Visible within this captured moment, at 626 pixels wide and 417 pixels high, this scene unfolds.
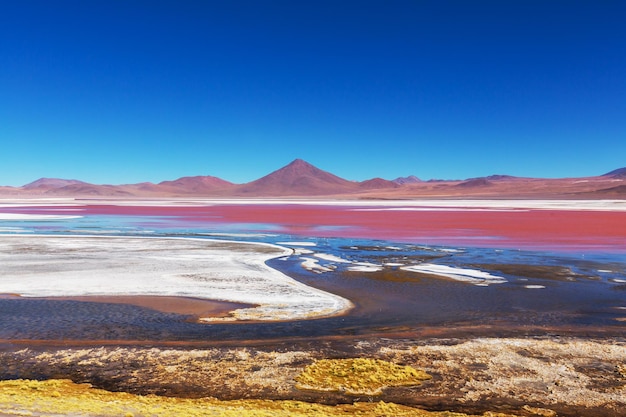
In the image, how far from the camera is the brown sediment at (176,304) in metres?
8.49

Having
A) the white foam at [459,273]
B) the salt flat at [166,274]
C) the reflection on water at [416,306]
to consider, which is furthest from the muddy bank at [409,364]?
the white foam at [459,273]

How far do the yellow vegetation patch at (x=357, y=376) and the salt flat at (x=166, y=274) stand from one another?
2.34 m

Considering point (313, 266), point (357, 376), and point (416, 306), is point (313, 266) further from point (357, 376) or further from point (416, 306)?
point (357, 376)

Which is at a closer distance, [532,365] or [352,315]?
[532,365]

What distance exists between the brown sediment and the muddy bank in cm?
197

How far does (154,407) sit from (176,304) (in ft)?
14.7

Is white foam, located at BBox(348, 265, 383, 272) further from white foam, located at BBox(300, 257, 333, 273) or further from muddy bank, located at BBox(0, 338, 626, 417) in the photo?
muddy bank, located at BBox(0, 338, 626, 417)

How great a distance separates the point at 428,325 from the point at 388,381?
2.47m

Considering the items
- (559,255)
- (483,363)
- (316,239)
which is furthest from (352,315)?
(316,239)

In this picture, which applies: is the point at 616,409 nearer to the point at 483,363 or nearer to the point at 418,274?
the point at 483,363

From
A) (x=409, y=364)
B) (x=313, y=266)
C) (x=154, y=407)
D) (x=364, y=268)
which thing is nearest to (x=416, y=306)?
(x=409, y=364)

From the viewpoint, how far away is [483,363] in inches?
232

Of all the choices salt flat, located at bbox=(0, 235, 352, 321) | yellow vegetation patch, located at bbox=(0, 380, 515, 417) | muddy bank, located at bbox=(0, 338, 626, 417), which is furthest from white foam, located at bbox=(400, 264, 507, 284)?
yellow vegetation patch, located at bbox=(0, 380, 515, 417)

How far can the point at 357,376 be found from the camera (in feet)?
18.0
